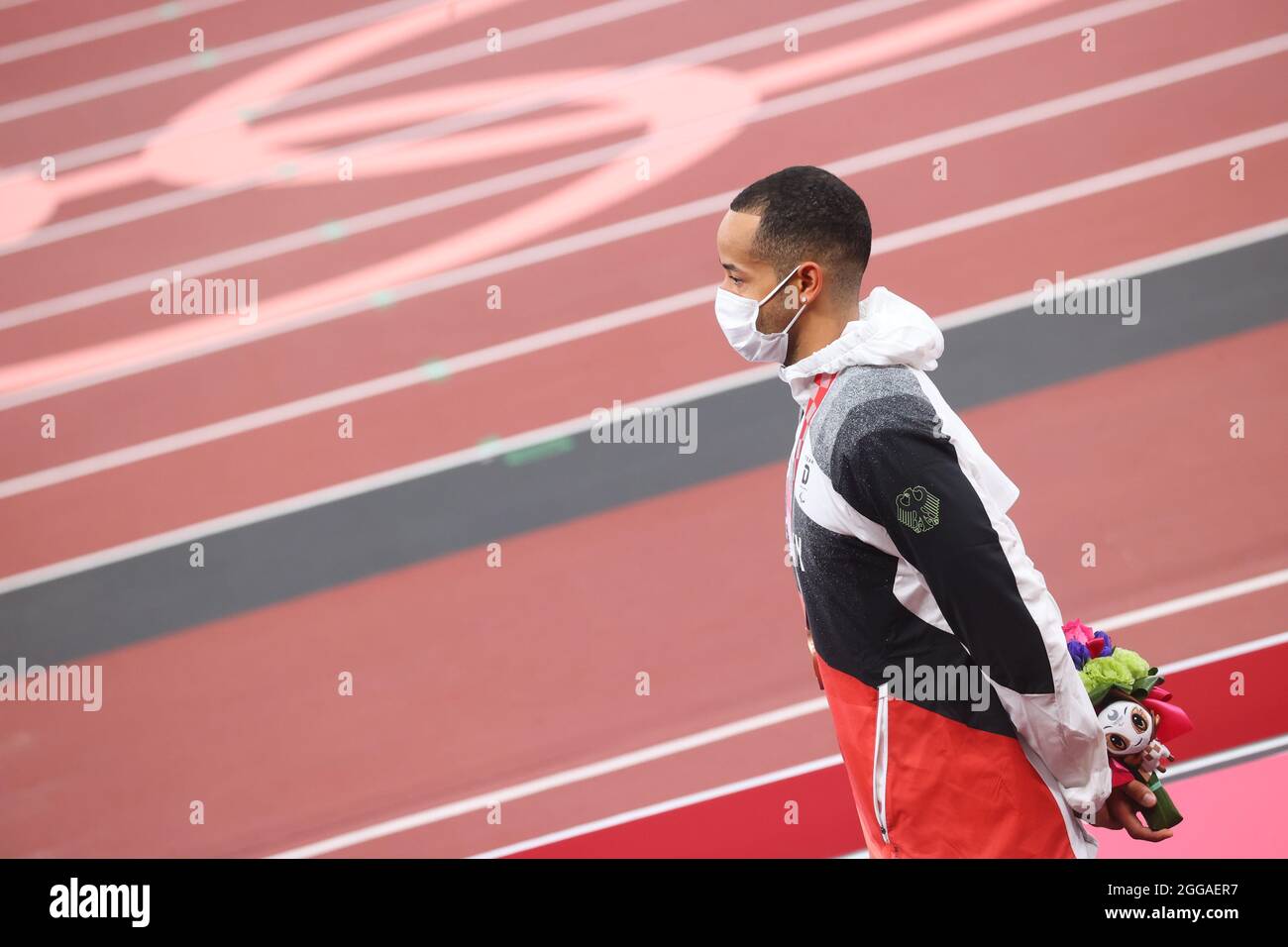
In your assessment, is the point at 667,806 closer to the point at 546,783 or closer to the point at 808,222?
the point at 546,783

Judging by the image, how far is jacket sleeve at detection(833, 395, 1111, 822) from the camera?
189 cm

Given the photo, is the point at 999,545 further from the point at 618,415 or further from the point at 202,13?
the point at 202,13

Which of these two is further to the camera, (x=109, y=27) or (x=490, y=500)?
(x=109, y=27)

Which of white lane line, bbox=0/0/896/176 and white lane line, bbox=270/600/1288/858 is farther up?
white lane line, bbox=0/0/896/176

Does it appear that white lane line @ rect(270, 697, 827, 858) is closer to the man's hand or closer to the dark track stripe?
the dark track stripe

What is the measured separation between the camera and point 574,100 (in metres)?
6.42

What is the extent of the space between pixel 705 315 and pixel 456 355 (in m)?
1.35

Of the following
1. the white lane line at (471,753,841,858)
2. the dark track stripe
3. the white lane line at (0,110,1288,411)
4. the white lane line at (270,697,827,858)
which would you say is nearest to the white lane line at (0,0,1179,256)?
the white lane line at (0,110,1288,411)

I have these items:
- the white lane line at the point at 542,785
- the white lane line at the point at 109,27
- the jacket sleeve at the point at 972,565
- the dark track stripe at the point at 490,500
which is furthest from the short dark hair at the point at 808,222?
the white lane line at the point at 109,27

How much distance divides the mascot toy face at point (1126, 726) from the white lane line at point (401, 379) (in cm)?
390

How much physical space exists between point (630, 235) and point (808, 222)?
4.16 meters

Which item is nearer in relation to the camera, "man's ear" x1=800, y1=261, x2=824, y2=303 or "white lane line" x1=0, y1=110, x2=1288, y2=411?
"man's ear" x1=800, y1=261, x2=824, y2=303

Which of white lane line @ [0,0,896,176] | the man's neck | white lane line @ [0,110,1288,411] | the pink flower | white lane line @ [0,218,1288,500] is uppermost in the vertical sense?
white lane line @ [0,0,896,176]

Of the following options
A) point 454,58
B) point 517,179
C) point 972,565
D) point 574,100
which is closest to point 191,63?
point 454,58
